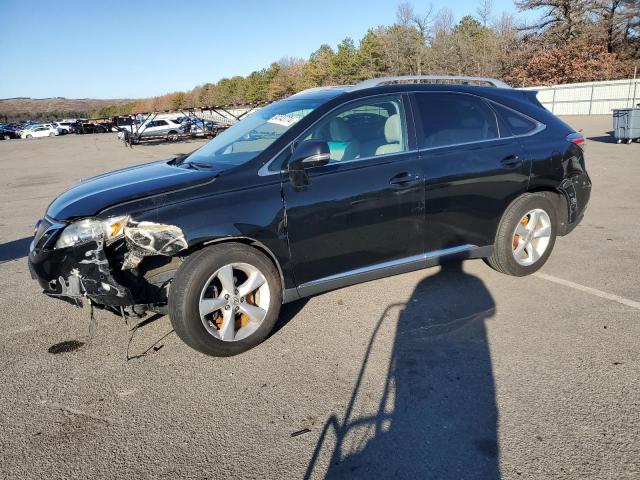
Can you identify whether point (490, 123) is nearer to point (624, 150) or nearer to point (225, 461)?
point (225, 461)

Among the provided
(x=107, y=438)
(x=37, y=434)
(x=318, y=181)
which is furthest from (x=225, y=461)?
(x=318, y=181)

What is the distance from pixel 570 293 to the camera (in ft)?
14.5

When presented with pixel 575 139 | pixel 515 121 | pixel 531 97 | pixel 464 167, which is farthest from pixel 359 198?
pixel 575 139

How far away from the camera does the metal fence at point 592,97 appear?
29.8m

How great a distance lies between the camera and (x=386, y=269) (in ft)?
13.3

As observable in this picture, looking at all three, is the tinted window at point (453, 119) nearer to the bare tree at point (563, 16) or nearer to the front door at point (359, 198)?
the front door at point (359, 198)

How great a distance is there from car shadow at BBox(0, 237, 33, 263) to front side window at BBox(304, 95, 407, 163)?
471 cm

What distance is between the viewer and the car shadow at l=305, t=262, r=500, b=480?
2434 mm

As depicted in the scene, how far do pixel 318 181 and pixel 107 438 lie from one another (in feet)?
7.03

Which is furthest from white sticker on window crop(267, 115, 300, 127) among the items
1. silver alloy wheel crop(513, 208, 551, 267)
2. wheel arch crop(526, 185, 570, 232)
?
wheel arch crop(526, 185, 570, 232)

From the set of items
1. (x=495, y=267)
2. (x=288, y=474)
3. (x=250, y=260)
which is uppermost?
(x=250, y=260)

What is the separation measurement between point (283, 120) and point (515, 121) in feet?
7.38

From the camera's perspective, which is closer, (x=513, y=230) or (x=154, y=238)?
(x=154, y=238)

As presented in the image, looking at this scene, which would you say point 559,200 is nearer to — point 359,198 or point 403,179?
point 403,179
